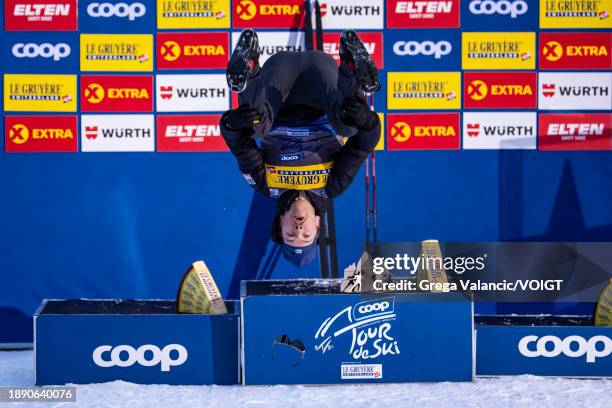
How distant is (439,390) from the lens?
423 centimetres

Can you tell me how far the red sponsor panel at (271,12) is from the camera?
233 inches

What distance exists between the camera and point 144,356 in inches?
171

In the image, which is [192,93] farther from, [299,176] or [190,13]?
[299,176]

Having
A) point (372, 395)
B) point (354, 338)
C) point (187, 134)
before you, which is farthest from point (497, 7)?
point (372, 395)

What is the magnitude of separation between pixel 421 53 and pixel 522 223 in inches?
55.7

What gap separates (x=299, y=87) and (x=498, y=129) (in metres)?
2.03

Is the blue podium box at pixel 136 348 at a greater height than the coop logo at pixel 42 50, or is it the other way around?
the coop logo at pixel 42 50

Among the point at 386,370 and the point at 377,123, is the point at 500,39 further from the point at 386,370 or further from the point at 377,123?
the point at 386,370

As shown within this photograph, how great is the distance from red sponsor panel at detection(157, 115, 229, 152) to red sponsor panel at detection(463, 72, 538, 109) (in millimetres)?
1779

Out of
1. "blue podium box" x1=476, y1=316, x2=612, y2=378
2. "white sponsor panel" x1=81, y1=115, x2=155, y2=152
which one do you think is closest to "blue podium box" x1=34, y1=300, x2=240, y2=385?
"blue podium box" x1=476, y1=316, x2=612, y2=378

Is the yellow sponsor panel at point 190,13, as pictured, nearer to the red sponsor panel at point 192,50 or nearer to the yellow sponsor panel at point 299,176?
the red sponsor panel at point 192,50

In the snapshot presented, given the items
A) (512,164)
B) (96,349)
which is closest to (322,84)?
(96,349)

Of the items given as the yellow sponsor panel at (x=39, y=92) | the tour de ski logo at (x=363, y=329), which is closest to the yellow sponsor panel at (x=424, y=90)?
the tour de ski logo at (x=363, y=329)

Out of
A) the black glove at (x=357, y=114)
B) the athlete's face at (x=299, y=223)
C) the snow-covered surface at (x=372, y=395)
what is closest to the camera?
the snow-covered surface at (x=372, y=395)
